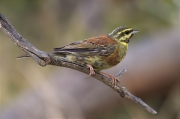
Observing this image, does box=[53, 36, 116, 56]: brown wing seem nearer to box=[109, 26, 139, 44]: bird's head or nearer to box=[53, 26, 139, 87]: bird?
box=[53, 26, 139, 87]: bird

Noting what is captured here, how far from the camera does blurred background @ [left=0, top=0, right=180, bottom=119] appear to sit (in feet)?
24.0

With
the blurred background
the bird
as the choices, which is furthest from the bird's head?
the blurred background

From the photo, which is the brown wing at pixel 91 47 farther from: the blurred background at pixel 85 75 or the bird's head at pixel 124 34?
the blurred background at pixel 85 75

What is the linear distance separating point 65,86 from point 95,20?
9.68ft

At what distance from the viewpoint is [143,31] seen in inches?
383

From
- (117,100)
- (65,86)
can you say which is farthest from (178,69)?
(65,86)

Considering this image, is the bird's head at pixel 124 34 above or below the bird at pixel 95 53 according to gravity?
above

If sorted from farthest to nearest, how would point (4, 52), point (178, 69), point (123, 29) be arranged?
1. point (4, 52)
2. point (178, 69)
3. point (123, 29)

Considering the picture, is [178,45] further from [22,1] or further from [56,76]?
[22,1]

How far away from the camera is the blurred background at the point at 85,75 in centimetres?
731

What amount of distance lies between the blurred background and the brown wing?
146cm

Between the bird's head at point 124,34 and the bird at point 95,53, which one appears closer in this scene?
the bird at point 95,53

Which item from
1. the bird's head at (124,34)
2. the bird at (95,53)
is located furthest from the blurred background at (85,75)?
the bird at (95,53)

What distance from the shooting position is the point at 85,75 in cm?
766
